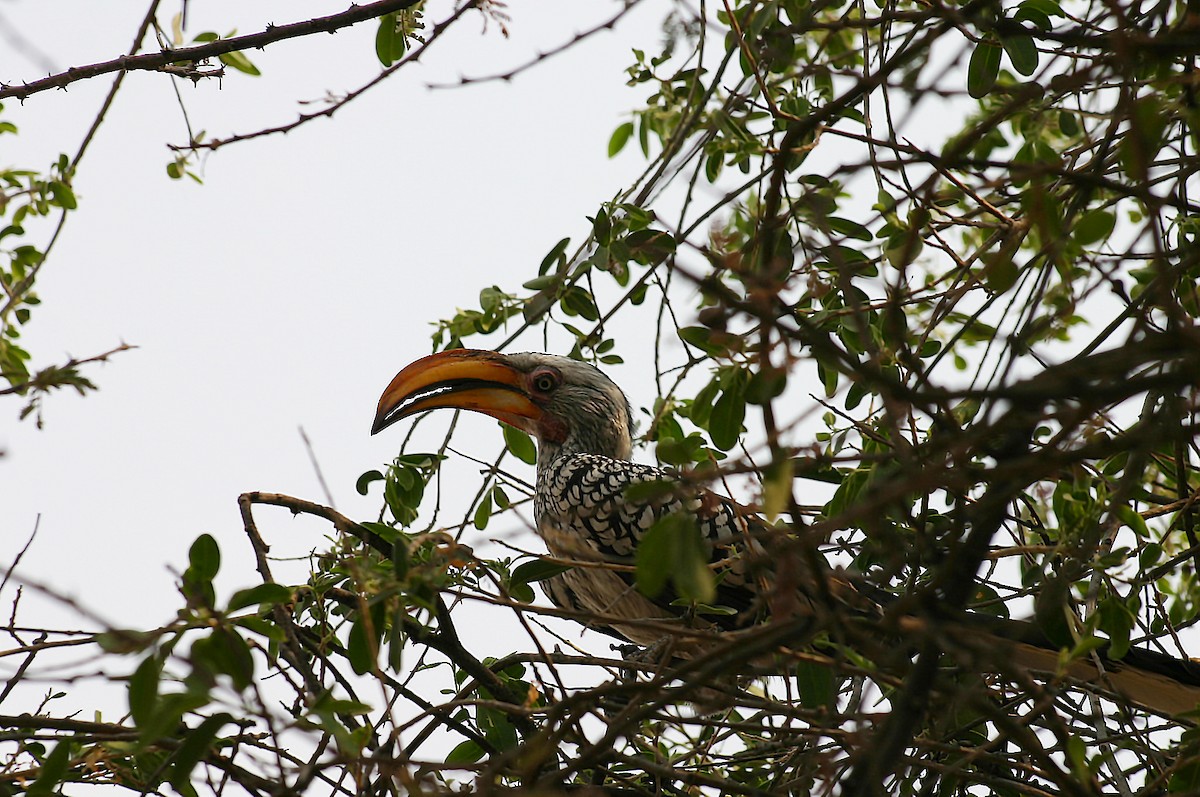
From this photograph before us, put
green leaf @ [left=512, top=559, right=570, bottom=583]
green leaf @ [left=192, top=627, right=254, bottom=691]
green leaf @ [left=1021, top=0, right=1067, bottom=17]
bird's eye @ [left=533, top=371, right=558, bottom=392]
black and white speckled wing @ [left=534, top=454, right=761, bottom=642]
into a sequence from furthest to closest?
1. bird's eye @ [left=533, top=371, right=558, bottom=392]
2. black and white speckled wing @ [left=534, top=454, right=761, bottom=642]
3. green leaf @ [left=1021, top=0, right=1067, bottom=17]
4. green leaf @ [left=512, top=559, right=570, bottom=583]
5. green leaf @ [left=192, top=627, right=254, bottom=691]

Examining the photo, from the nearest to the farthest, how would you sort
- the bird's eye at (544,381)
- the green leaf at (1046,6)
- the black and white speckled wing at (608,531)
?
the green leaf at (1046,6) → the black and white speckled wing at (608,531) → the bird's eye at (544,381)

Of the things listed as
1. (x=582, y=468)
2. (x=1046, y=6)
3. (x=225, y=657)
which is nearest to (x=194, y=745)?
(x=225, y=657)

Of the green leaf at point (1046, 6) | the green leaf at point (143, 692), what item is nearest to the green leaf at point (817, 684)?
the green leaf at point (143, 692)

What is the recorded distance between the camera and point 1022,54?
263 cm

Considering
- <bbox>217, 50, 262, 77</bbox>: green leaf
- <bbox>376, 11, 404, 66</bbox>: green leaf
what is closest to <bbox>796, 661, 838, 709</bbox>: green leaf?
<bbox>376, 11, 404, 66</bbox>: green leaf

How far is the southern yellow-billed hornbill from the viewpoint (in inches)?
116

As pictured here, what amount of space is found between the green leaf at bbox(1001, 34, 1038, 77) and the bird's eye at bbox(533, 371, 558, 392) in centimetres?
242

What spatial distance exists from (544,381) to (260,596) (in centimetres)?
305

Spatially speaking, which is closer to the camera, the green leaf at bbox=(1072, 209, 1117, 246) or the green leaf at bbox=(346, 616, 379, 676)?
the green leaf at bbox=(1072, 209, 1117, 246)

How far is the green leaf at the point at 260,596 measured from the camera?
1.57 metres

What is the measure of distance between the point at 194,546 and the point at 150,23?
5.98 ft

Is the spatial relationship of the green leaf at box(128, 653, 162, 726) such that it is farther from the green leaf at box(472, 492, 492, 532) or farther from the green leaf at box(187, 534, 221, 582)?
the green leaf at box(472, 492, 492, 532)

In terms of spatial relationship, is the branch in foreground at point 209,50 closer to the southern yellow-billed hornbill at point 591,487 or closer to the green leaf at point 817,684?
the southern yellow-billed hornbill at point 591,487

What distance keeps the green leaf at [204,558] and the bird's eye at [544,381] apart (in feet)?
9.76
